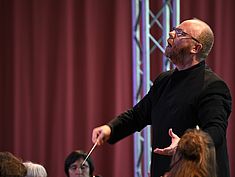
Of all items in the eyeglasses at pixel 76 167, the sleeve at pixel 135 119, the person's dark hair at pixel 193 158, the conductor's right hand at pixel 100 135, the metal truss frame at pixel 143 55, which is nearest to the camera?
the person's dark hair at pixel 193 158

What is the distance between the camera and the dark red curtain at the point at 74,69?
17.6ft

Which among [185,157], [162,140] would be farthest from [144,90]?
[185,157]

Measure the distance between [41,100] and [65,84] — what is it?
10.4 inches

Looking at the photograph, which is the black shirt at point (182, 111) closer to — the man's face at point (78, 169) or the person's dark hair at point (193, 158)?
the person's dark hair at point (193, 158)

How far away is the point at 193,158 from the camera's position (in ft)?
6.44

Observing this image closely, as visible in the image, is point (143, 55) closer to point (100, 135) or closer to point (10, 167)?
point (100, 135)

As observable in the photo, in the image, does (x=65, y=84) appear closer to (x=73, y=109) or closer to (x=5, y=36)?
(x=73, y=109)

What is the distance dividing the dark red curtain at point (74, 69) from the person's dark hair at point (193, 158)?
3.35m

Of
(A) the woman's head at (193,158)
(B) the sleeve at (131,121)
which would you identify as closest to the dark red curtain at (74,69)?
(B) the sleeve at (131,121)

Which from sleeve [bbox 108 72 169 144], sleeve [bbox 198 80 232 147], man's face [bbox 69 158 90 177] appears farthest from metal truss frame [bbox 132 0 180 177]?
sleeve [bbox 198 80 232 147]

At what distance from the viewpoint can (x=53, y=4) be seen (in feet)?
17.8

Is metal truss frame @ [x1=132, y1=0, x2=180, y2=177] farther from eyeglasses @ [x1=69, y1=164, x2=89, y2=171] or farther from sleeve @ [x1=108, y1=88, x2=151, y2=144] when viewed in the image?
sleeve @ [x1=108, y1=88, x2=151, y2=144]

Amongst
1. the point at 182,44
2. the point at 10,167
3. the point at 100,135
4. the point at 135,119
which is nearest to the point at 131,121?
the point at 135,119

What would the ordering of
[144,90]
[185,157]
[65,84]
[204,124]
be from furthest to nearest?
[65,84], [144,90], [204,124], [185,157]
